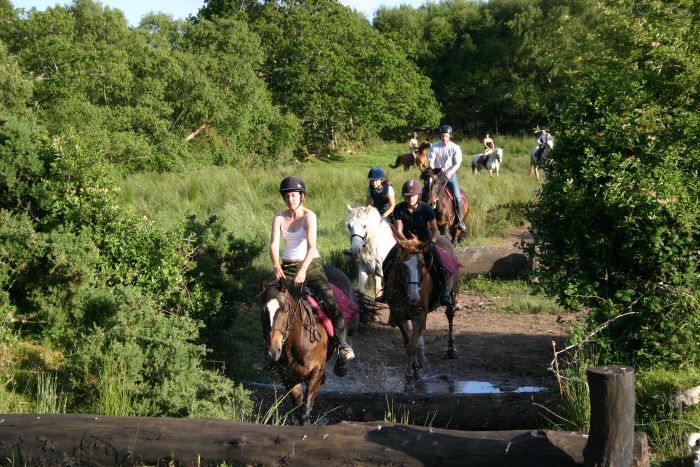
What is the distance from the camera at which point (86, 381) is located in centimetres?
741

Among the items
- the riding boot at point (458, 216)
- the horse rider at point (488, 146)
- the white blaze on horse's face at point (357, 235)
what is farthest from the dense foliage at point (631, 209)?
the horse rider at point (488, 146)

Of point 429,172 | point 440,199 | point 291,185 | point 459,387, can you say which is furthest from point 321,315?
point 440,199

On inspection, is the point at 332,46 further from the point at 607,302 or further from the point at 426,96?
the point at 607,302

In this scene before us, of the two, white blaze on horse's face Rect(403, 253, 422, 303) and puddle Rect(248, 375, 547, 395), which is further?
white blaze on horse's face Rect(403, 253, 422, 303)

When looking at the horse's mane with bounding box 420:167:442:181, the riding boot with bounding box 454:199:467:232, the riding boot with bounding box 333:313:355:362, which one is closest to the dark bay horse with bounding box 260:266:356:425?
the riding boot with bounding box 333:313:355:362

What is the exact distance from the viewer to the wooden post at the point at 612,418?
455cm

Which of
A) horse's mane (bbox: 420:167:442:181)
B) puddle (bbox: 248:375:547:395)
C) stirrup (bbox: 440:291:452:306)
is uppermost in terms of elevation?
horse's mane (bbox: 420:167:442:181)

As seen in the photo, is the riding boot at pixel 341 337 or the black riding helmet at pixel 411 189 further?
the black riding helmet at pixel 411 189

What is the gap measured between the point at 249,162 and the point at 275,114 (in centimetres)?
424

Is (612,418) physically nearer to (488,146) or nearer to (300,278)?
(300,278)

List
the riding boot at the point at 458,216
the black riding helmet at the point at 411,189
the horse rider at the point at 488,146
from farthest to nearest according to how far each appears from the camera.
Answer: the horse rider at the point at 488,146 < the riding boot at the point at 458,216 < the black riding helmet at the point at 411,189

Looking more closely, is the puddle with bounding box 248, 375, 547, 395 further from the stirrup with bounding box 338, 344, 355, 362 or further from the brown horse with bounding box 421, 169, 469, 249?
the brown horse with bounding box 421, 169, 469, 249

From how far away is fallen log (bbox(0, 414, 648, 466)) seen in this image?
493 cm

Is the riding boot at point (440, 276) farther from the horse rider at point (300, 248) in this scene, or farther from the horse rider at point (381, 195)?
the horse rider at point (381, 195)
